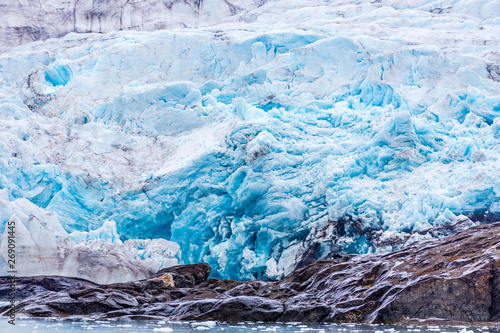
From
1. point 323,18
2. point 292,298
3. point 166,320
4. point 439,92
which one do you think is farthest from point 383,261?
point 323,18

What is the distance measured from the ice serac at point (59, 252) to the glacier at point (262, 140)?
7.6 inches

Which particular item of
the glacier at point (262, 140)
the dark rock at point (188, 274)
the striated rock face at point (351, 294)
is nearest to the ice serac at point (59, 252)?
the glacier at point (262, 140)

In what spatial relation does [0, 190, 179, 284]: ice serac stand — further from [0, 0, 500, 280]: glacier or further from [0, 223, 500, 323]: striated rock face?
[0, 223, 500, 323]: striated rock face

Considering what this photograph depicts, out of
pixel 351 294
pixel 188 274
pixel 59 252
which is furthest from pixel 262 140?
pixel 351 294

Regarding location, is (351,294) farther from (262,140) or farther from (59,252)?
(59,252)

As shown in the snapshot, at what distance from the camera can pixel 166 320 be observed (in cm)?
905

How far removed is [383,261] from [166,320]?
435 centimetres

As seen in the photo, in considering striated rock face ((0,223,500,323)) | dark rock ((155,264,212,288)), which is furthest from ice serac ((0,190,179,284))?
striated rock face ((0,223,500,323))

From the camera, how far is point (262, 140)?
50.9 ft

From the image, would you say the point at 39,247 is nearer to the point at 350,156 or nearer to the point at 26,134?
the point at 26,134

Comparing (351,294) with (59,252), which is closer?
(351,294)

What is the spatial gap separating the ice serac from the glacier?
193mm

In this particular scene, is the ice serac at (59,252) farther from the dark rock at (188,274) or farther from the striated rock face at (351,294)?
the striated rock face at (351,294)

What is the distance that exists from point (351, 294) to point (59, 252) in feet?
26.7
